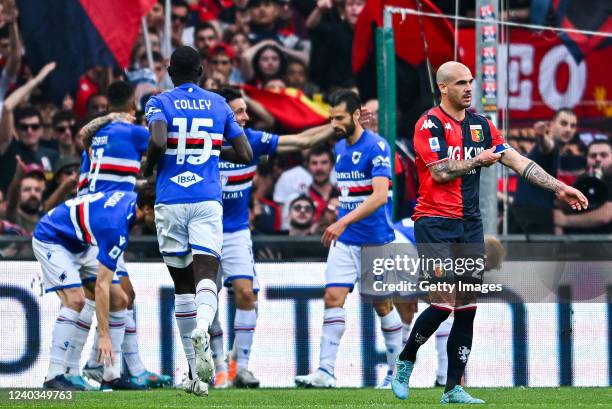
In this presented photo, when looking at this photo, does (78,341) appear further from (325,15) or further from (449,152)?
(325,15)

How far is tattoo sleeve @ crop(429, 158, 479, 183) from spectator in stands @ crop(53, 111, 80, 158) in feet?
22.8

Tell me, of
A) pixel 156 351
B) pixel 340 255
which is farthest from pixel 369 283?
pixel 156 351

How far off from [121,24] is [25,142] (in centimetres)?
171

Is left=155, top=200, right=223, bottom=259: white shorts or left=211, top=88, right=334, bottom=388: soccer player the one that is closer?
left=155, top=200, right=223, bottom=259: white shorts

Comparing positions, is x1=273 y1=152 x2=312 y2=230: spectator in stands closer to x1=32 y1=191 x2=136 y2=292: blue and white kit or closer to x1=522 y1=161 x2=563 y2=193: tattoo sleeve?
x1=32 y1=191 x2=136 y2=292: blue and white kit

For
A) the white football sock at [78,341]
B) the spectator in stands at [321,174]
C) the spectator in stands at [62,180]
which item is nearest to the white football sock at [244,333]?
the white football sock at [78,341]

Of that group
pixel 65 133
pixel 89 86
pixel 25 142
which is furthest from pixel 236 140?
pixel 89 86

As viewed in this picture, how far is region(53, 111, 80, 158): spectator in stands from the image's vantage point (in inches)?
596

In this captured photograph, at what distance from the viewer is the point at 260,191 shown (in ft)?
50.0

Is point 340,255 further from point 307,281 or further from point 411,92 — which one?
point 411,92

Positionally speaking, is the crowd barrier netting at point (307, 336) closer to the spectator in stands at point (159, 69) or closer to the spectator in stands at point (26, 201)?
the spectator in stands at point (26, 201)

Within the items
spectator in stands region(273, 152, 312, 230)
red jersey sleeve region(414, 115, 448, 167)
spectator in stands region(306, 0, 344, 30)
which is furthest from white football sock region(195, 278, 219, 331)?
spectator in stands region(306, 0, 344, 30)

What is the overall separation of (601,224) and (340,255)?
3.74m

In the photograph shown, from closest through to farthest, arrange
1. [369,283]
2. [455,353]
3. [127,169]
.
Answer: [455,353] → [127,169] → [369,283]
